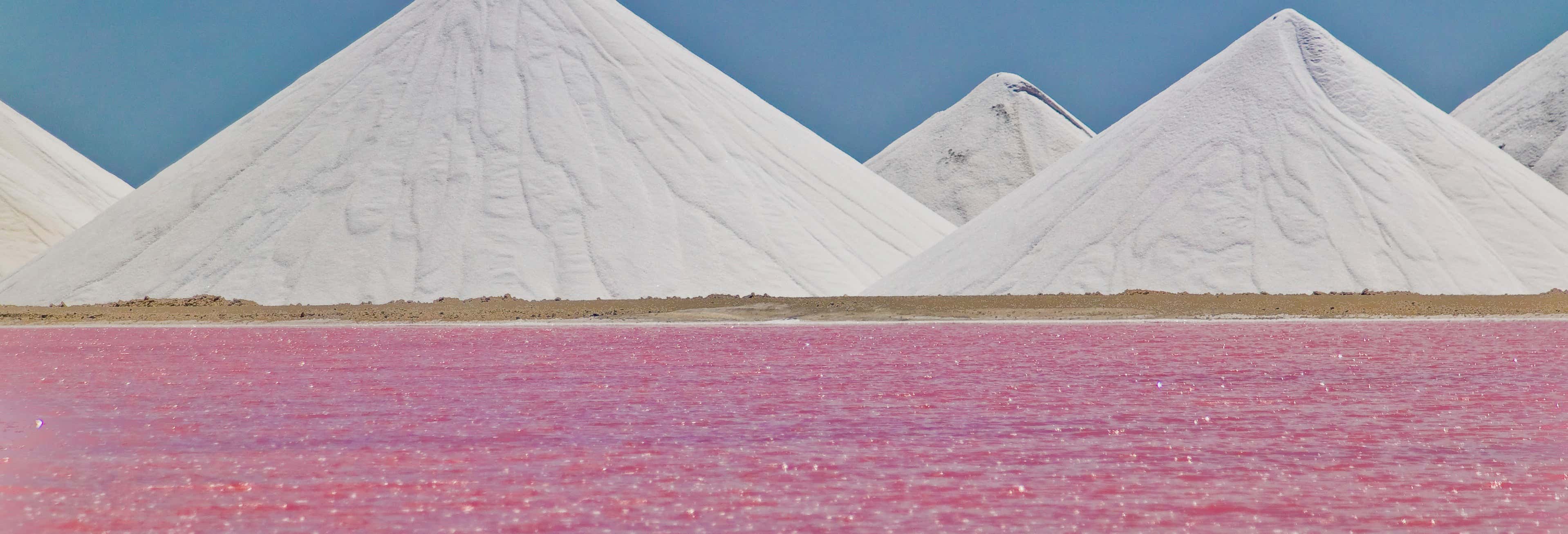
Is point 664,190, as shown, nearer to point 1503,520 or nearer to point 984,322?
point 984,322

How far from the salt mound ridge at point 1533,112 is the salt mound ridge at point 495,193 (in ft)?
124

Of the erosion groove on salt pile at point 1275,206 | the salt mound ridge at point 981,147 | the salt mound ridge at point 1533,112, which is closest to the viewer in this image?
the erosion groove on salt pile at point 1275,206

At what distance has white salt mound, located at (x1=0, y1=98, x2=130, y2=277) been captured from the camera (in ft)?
232

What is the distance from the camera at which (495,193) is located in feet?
160

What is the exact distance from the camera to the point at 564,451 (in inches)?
466

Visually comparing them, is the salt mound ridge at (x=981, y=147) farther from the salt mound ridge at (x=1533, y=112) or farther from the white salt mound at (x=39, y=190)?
the white salt mound at (x=39, y=190)

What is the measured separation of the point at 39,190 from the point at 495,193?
4138 centimetres

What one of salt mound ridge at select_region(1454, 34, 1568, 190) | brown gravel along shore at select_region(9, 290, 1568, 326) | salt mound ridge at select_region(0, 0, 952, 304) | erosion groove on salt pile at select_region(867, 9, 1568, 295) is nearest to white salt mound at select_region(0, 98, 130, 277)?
salt mound ridge at select_region(0, 0, 952, 304)

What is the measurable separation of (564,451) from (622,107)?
1708 inches

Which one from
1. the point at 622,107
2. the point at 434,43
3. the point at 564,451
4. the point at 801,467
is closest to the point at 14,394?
the point at 564,451

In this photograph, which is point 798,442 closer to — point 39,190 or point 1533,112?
point 39,190

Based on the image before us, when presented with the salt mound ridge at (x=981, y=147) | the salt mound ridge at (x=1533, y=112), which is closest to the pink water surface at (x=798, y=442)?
the salt mound ridge at (x=1533, y=112)

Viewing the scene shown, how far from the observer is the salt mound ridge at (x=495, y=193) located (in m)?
45.5

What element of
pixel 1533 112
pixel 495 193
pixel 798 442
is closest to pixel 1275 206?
pixel 495 193
